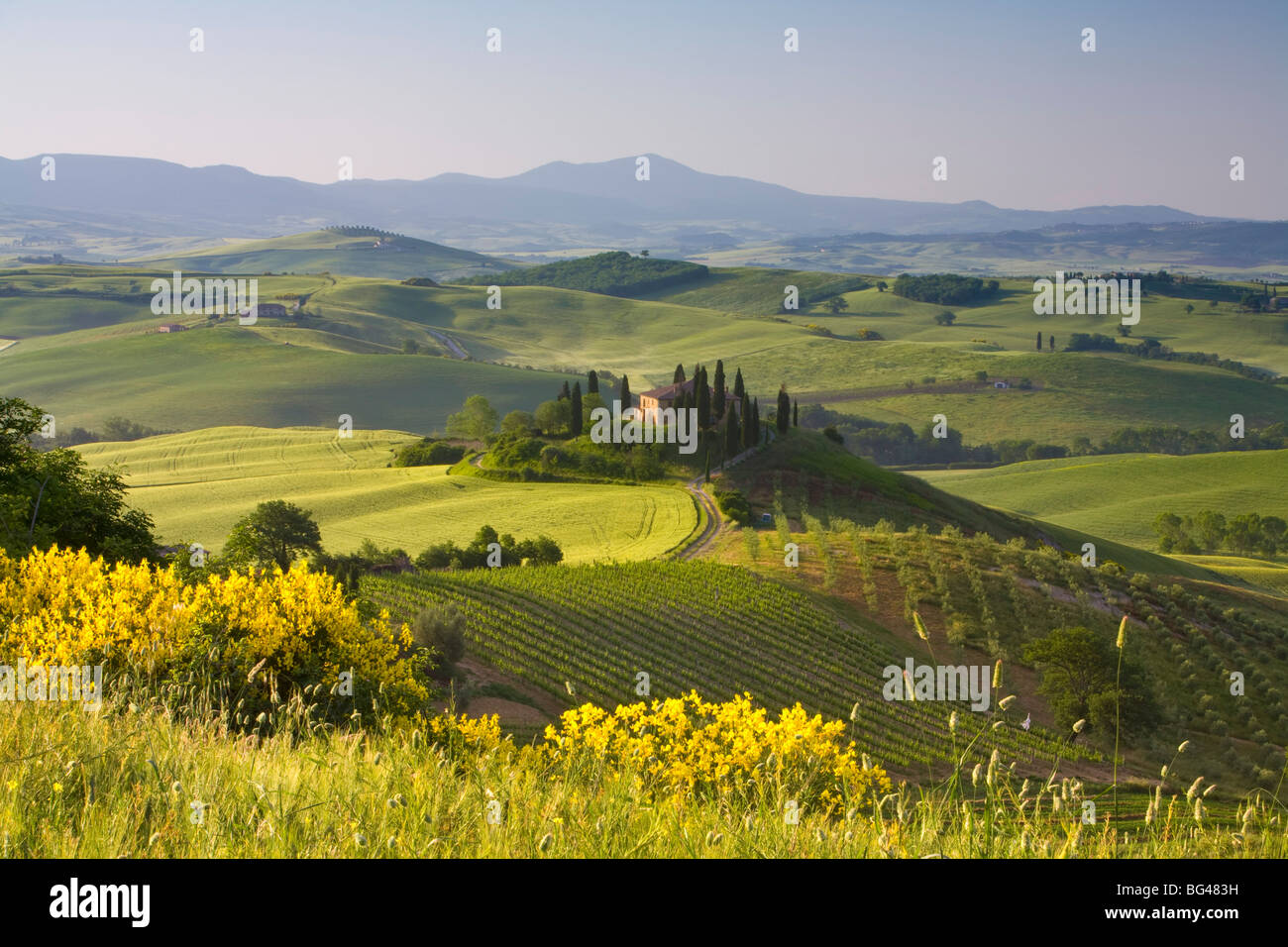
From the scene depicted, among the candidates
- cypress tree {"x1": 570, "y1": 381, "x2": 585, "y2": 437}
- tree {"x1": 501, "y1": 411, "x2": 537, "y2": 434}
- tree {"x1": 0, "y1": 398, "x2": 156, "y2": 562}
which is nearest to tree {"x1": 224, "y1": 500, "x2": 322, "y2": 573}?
tree {"x1": 0, "y1": 398, "x2": 156, "y2": 562}

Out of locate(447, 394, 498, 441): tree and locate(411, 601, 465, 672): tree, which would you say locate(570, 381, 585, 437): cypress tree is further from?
locate(411, 601, 465, 672): tree

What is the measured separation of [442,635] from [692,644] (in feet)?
38.8

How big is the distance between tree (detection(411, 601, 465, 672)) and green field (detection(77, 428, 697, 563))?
86.2 ft

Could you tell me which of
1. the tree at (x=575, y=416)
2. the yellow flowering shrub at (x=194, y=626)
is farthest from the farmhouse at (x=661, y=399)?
the yellow flowering shrub at (x=194, y=626)

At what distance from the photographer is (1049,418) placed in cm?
17838

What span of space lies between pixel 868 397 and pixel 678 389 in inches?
4077

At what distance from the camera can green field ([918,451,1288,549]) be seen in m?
116

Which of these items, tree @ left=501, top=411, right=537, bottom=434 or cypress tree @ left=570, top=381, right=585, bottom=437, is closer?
cypress tree @ left=570, top=381, right=585, bottom=437

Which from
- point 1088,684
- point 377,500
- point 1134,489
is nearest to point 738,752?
point 1088,684

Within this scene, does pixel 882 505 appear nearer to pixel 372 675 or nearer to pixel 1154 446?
pixel 372 675

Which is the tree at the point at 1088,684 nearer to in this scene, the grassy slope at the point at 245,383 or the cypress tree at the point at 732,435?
the cypress tree at the point at 732,435

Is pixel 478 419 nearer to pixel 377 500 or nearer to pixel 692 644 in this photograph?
pixel 377 500

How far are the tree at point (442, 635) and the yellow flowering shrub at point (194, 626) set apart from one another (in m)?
14.4
